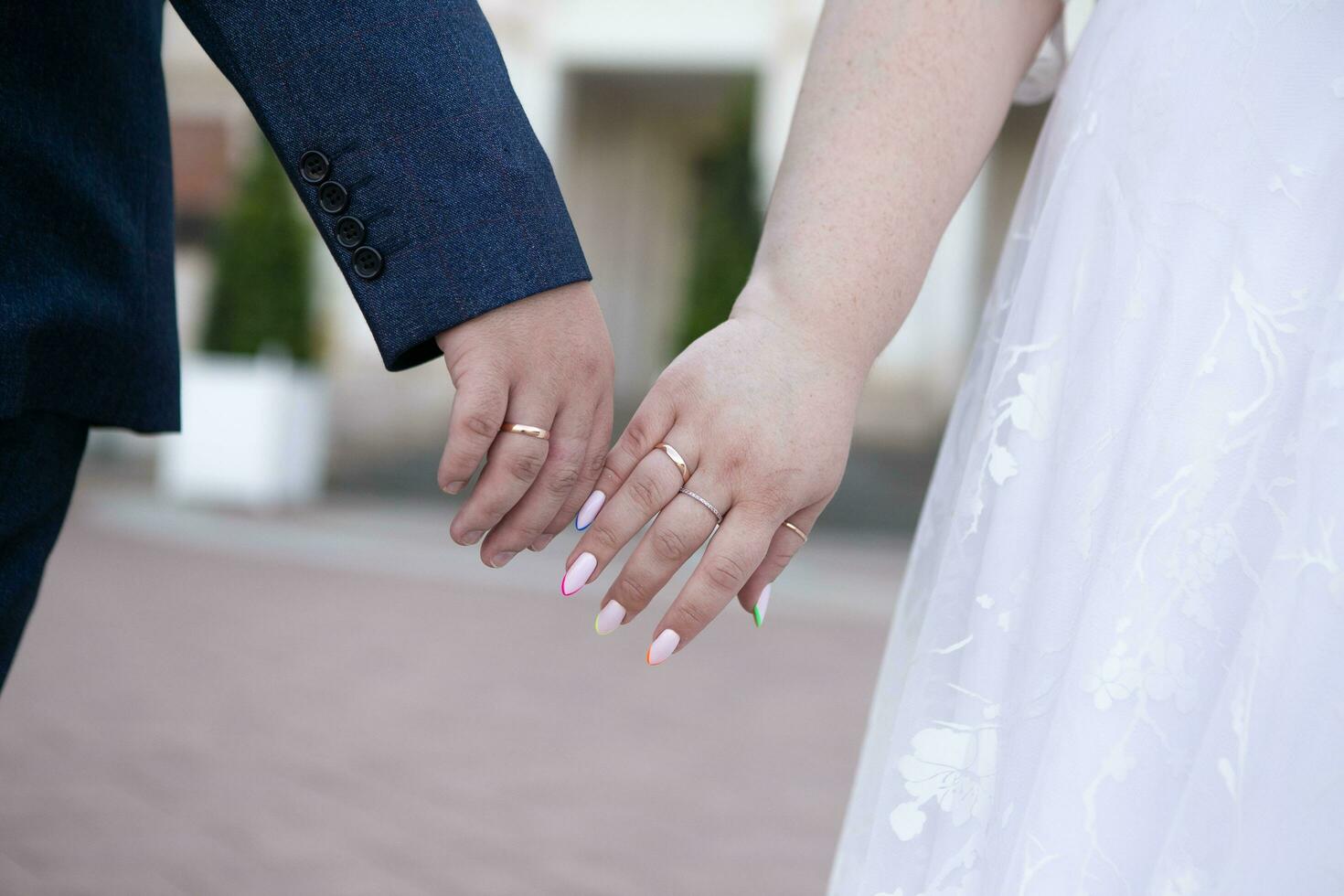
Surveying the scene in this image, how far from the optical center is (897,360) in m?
11.1

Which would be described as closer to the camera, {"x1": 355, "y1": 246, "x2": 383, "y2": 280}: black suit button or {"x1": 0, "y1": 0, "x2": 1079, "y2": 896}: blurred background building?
{"x1": 355, "y1": 246, "x2": 383, "y2": 280}: black suit button

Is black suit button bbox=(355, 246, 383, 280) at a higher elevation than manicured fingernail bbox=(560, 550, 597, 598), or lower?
higher

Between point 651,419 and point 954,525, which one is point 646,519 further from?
point 954,525

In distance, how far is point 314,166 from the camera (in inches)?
39.6

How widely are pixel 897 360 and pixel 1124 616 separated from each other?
1035 centimetres

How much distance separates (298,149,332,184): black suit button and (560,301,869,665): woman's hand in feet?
1.08

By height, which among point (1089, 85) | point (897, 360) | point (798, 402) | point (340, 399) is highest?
point (1089, 85)

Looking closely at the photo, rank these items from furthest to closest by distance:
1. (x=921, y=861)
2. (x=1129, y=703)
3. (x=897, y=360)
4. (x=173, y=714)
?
(x=897, y=360)
(x=173, y=714)
(x=921, y=861)
(x=1129, y=703)

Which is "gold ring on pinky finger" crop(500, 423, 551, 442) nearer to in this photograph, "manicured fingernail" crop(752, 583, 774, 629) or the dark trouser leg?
"manicured fingernail" crop(752, 583, 774, 629)

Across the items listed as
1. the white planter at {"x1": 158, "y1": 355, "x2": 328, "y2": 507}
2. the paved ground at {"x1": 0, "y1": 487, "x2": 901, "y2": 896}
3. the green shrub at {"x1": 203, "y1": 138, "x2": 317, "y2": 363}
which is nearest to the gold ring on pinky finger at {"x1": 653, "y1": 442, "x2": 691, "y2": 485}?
the paved ground at {"x1": 0, "y1": 487, "x2": 901, "y2": 896}

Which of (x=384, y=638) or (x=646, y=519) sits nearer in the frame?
(x=646, y=519)

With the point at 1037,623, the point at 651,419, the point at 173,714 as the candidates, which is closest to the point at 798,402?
the point at 651,419

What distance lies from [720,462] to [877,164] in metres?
0.32

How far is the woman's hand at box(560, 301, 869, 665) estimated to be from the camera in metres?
1.04
